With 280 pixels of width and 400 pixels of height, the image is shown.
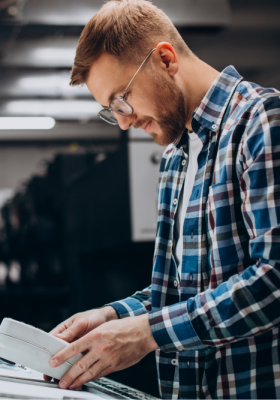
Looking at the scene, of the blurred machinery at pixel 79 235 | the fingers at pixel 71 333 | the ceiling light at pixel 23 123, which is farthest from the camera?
the ceiling light at pixel 23 123

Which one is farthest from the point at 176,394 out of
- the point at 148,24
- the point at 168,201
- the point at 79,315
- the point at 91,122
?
the point at 91,122

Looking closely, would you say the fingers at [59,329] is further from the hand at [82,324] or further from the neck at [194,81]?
the neck at [194,81]

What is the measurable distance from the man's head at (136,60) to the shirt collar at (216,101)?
8 cm

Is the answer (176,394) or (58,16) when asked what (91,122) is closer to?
(58,16)

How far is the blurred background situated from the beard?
1.49 metres

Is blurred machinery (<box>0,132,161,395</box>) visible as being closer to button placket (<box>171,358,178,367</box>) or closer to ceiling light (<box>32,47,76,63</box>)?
ceiling light (<box>32,47,76,63</box>)

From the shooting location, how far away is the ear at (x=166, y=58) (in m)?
1.02

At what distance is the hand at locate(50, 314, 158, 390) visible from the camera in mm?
779

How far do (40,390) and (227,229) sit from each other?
0.49 metres

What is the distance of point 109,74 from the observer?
3.35 ft

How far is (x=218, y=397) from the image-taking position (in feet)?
2.75

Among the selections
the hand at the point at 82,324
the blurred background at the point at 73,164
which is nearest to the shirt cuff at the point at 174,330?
the hand at the point at 82,324

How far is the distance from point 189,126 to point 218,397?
71cm

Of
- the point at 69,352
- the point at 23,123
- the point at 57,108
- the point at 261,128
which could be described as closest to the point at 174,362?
the point at 69,352
